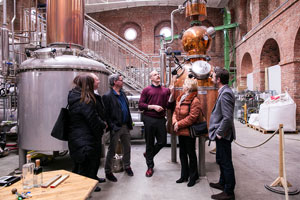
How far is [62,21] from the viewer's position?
12.5 feet

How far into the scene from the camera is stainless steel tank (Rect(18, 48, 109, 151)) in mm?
3416

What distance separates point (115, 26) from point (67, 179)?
712 inches

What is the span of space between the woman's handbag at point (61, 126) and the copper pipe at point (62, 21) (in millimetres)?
1743

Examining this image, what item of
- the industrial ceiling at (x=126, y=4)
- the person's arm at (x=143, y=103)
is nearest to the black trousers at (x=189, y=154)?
the person's arm at (x=143, y=103)

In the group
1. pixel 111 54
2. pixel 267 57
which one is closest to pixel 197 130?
pixel 111 54

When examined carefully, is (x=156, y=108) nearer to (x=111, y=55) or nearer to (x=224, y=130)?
(x=224, y=130)

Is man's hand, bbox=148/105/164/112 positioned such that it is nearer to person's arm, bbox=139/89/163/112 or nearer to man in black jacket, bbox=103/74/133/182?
person's arm, bbox=139/89/163/112

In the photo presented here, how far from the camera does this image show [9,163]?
4.43m

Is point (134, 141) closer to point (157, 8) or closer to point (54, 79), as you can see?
point (54, 79)

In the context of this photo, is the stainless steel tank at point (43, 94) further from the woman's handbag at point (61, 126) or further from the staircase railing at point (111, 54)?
the staircase railing at point (111, 54)

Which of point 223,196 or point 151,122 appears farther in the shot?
point 151,122

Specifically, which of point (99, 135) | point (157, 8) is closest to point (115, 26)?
point (157, 8)

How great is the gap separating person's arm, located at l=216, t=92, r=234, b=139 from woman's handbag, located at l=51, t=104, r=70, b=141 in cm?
177

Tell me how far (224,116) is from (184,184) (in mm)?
1240
